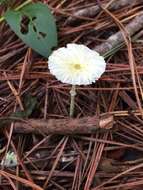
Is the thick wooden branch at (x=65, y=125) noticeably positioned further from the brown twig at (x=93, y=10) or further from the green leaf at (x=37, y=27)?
the brown twig at (x=93, y=10)

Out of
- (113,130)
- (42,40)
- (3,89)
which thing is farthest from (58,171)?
(42,40)

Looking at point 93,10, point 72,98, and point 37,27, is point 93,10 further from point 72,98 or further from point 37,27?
point 72,98

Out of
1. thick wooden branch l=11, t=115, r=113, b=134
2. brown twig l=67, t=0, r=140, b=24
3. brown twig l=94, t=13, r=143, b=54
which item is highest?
brown twig l=67, t=0, r=140, b=24

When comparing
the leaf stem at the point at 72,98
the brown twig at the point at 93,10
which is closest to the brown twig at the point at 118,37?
the brown twig at the point at 93,10

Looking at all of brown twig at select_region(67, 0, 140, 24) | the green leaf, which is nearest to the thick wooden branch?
the green leaf

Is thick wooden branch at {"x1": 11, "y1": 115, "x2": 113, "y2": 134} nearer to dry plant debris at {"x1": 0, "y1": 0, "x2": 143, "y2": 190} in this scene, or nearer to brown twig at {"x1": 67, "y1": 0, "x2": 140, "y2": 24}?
dry plant debris at {"x1": 0, "y1": 0, "x2": 143, "y2": 190}

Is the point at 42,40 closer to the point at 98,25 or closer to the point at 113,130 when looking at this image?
the point at 98,25
